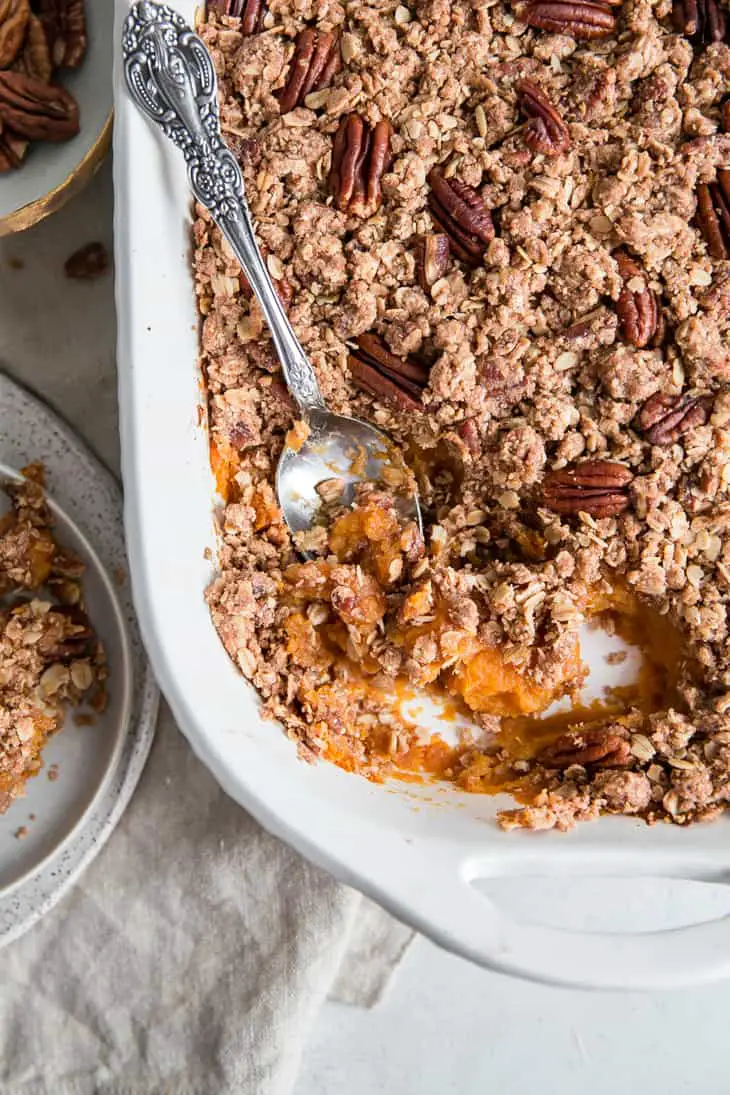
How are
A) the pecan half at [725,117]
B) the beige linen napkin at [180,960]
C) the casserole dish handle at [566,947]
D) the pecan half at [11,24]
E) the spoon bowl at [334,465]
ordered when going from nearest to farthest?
the casserole dish handle at [566,947] < the pecan half at [725,117] < the spoon bowl at [334,465] < the pecan half at [11,24] < the beige linen napkin at [180,960]

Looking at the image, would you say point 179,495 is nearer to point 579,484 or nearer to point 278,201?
point 278,201

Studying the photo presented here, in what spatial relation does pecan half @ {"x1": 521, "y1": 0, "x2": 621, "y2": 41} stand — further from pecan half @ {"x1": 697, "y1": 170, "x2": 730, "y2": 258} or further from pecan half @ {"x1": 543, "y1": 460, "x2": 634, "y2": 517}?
pecan half @ {"x1": 543, "y1": 460, "x2": 634, "y2": 517}

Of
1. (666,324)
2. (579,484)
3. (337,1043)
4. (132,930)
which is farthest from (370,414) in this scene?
(337,1043)

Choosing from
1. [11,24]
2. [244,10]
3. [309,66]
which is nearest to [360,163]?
[309,66]

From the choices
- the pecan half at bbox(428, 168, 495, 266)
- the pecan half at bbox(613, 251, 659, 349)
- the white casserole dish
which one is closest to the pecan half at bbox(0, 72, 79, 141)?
the white casserole dish

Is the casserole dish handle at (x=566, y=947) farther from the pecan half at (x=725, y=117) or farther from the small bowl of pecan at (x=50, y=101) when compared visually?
the small bowl of pecan at (x=50, y=101)

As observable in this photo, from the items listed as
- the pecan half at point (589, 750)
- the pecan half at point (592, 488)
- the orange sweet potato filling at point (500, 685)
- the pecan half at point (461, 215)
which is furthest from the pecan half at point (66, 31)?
the pecan half at point (589, 750)

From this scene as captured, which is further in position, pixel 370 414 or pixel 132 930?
pixel 132 930
